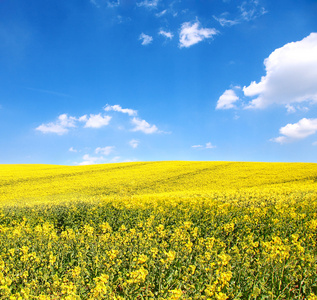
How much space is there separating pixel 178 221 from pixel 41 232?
188 inches

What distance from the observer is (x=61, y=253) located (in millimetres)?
6773

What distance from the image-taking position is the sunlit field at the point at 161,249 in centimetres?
467

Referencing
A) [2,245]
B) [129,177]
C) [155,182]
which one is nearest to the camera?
[2,245]

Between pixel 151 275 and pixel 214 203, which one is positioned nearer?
pixel 151 275

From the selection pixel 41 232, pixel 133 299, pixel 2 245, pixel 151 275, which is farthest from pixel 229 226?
pixel 2 245

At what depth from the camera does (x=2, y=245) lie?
7.46 m

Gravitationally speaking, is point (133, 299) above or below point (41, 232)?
below

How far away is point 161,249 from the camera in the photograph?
659 centimetres

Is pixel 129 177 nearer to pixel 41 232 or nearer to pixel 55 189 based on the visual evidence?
pixel 55 189

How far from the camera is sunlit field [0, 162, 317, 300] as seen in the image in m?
4.67

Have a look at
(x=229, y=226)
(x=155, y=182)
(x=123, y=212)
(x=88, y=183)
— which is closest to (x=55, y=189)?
(x=88, y=183)

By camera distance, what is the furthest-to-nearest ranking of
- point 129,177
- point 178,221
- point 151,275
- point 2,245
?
point 129,177
point 178,221
point 2,245
point 151,275

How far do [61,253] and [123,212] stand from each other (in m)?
3.84

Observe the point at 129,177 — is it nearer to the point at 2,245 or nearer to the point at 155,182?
the point at 155,182
